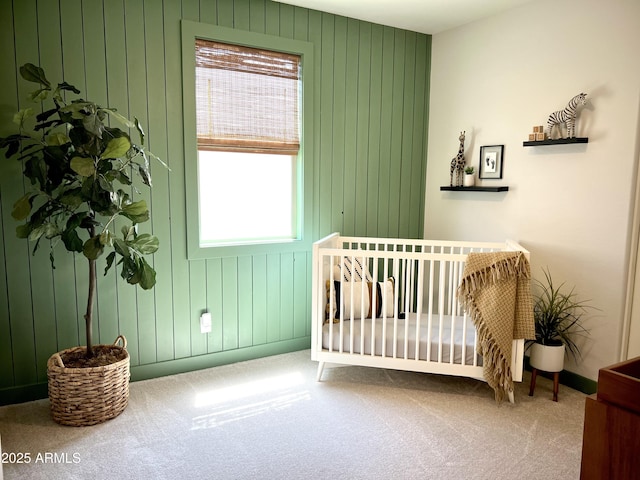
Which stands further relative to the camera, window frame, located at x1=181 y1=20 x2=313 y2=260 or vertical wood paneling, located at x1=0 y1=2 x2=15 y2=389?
window frame, located at x1=181 y1=20 x2=313 y2=260

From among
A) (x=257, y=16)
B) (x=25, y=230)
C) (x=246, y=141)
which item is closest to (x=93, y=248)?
(x=25, y=230)

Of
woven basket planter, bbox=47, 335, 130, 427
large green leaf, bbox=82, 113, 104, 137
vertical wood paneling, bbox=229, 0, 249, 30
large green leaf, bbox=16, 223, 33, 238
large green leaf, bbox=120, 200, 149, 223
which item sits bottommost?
Answer: woven basket planter, bbox=47, 335, 130, 427

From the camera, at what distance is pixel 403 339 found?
2855 mm

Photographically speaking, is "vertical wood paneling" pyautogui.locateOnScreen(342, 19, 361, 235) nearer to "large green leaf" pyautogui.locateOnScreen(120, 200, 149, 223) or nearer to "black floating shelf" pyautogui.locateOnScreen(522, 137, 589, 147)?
"black floating shelf" pyautogui.locateOnScreen(522, 137, 589, 147)

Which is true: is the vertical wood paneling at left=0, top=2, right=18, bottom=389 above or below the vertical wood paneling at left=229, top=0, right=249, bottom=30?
below

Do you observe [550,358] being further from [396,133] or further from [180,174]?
[180,174]

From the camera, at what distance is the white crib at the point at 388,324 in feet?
9.06

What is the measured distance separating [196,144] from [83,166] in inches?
35.7

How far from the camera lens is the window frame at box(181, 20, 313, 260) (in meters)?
2.90

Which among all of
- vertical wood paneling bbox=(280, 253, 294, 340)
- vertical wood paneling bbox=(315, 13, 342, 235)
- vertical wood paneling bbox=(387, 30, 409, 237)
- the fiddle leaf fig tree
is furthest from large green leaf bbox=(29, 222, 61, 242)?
vertical wood paneling bbox=(387, 30, 409, 237)

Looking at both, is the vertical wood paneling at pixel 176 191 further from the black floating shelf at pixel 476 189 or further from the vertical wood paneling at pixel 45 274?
the black floating shelf at pixel 476 189

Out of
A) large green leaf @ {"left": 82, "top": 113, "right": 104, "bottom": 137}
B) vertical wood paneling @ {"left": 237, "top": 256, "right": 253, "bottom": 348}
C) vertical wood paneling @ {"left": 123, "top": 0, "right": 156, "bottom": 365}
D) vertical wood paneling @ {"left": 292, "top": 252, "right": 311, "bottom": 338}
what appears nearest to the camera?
large green leaf @ {"left": 82, "top": 113, "right": 104, "bottom": 137}

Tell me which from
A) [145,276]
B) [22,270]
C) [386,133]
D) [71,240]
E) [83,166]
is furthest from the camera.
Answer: [386,133]

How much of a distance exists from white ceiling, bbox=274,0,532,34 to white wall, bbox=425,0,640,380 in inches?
4.7
